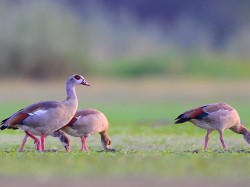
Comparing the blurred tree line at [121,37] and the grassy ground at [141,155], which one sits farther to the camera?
the blurred tree line at [121,37]

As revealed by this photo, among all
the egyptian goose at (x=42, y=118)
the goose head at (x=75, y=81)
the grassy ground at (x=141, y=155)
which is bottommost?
the grassy ground at (x=141, y=155)

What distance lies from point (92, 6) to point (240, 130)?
26.1 m

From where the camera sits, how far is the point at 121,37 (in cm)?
3438

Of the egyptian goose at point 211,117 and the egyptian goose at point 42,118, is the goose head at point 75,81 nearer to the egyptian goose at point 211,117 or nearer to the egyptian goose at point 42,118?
the egyptian goose at point 42,118

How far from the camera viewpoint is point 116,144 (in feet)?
52.6

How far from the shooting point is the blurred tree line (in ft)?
107

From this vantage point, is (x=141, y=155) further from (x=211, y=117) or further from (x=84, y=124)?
(x=211, y=117)

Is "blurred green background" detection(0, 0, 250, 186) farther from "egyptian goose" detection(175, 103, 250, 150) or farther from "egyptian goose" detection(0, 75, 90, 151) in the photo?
"egyptian goose" detection(0, 75, 90, 151)

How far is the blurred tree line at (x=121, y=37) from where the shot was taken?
32469 millimetres

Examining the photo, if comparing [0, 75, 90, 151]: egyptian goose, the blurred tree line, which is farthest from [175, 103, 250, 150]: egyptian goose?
the blurred tree line

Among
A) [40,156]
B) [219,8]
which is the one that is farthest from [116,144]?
[219,8]

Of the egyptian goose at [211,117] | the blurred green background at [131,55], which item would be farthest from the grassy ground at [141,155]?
the egyptian goose at [211,117]

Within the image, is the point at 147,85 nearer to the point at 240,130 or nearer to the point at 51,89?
the point at 51,89

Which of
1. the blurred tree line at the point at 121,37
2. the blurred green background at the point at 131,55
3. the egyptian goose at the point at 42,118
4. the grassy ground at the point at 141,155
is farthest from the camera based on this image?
the blurred tree line at the point at 121,37
